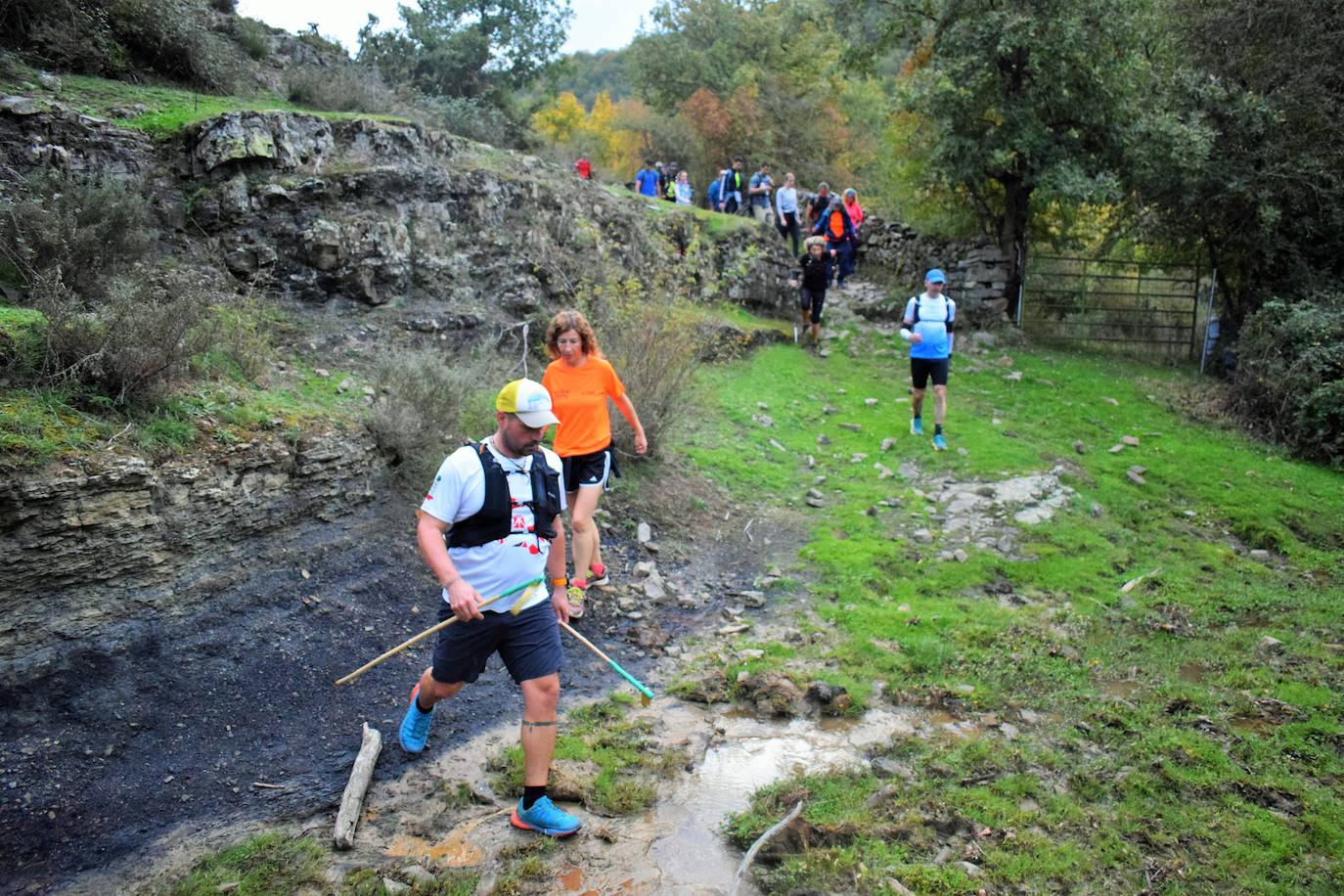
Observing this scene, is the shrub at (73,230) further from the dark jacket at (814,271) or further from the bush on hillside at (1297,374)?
the bush on hillside at (1297,374)

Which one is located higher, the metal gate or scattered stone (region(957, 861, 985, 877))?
the metal gate

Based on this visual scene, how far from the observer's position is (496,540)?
4086 mm

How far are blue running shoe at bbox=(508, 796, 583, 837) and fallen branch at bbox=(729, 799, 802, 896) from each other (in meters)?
0.78

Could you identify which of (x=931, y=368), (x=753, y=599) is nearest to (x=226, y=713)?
(x=753, y=599)

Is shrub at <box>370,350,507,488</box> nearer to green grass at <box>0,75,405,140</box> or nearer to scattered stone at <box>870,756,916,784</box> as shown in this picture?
green grass at <box>0,75,405,140</box>

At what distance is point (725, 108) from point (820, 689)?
26808mm

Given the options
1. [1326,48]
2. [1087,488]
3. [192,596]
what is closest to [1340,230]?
[1326,48]

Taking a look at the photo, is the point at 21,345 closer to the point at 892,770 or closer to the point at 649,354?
the point at 649,354

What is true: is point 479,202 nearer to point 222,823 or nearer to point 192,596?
point 192,596

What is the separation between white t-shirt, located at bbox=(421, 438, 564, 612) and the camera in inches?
156

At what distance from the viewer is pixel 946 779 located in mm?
4656

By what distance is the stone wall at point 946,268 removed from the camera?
17203mm

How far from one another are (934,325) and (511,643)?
7.79m

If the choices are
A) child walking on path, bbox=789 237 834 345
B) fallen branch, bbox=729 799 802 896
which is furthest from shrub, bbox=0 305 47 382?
child walking on path, bbox=789 237 834 345
